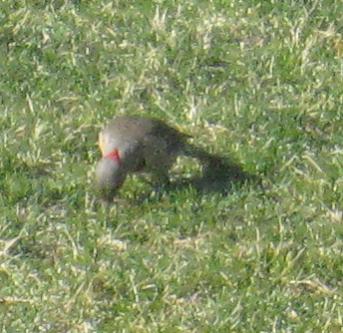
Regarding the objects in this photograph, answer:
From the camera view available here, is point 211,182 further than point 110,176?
Yes

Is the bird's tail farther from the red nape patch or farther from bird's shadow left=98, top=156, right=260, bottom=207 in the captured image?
the red nape patch

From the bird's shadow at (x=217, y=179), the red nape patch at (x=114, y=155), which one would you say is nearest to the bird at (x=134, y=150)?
the red nape patch at (x=114, y=155)

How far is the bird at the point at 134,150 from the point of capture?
7445 millimetres

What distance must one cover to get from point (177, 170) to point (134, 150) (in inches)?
14.9

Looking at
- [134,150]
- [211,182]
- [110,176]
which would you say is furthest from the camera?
[211,182]

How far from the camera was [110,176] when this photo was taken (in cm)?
742

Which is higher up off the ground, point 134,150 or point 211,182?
point 134,150

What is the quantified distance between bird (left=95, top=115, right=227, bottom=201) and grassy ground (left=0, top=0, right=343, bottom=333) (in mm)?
119

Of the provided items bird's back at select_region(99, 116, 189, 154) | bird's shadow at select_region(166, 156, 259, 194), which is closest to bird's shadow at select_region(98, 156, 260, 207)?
bird's shadow at select_region(166, 156, 259, 194)

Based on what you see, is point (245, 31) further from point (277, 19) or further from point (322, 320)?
point (322, 320)

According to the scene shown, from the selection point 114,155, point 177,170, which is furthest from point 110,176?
point 177,170

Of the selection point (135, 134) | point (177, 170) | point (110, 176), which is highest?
point (135, 134)

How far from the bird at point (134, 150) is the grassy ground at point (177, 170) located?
0.12 meters

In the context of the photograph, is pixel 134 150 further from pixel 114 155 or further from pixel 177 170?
pixel 177 170
